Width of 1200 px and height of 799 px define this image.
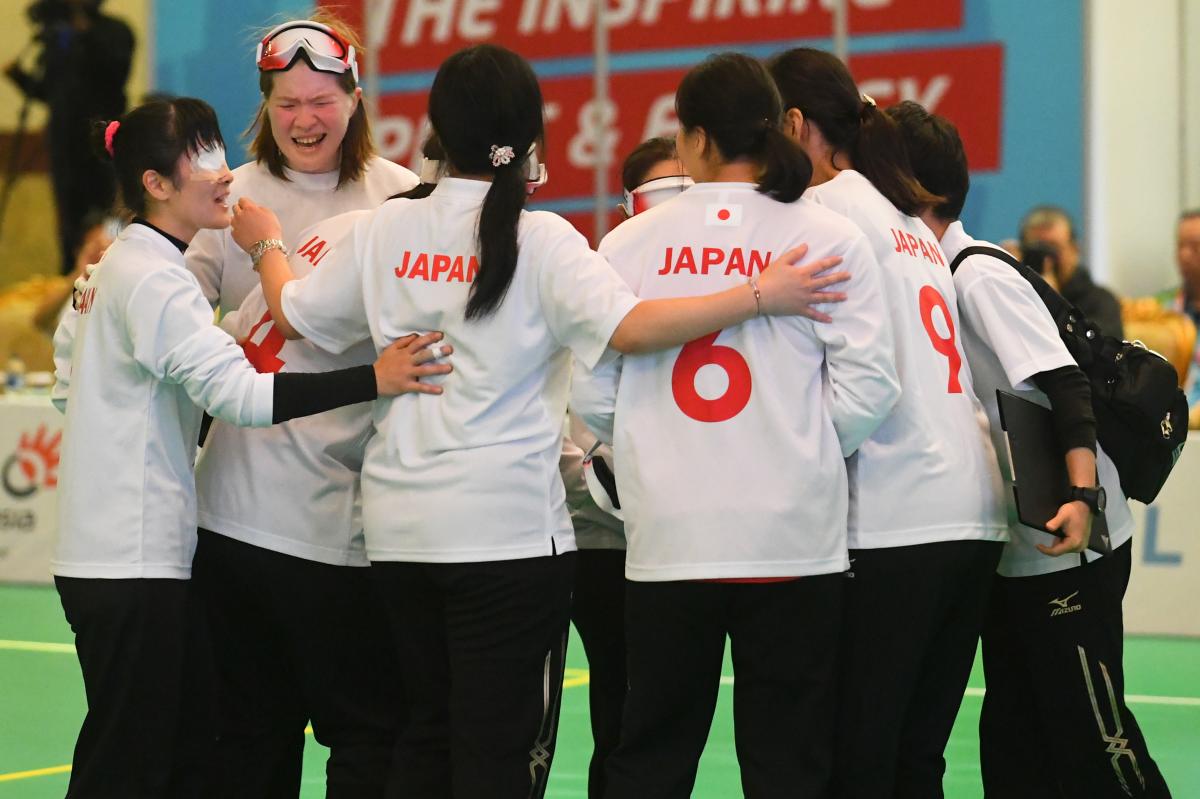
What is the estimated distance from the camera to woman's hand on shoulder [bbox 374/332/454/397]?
10.5 ft

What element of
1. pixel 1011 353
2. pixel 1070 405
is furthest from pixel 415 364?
pixel 1070 405

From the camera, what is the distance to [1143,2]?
34.2 ft

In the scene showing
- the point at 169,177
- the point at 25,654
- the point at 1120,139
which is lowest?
the point at 25,654

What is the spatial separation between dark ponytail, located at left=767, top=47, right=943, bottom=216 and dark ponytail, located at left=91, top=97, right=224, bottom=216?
118 cm

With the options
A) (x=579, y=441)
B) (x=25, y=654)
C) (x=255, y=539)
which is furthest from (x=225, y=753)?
(x=25, y=654)

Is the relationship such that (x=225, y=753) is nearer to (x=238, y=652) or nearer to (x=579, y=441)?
(x=238, y=652)

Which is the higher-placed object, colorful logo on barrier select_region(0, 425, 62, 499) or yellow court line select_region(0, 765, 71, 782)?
colorful logo on barrier select_region(0, 425, 62, 499)

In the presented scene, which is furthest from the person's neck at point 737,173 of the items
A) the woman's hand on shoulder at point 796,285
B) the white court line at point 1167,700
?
the white court line at point 1167,700

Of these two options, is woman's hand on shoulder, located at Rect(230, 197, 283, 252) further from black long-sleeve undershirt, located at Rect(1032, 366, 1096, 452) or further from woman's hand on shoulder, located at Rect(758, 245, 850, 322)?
black long-sleeve undershirt, located at Rect(1032, 366, 1096, 452)

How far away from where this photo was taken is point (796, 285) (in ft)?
10.1

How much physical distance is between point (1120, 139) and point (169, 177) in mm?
8094

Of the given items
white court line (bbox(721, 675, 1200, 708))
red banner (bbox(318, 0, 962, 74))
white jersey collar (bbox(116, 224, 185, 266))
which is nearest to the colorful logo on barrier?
red banner (bbox(318, 0, 962, 74))

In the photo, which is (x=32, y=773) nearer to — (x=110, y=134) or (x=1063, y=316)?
(x=110, y=134)

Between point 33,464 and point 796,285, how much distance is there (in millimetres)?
6069
